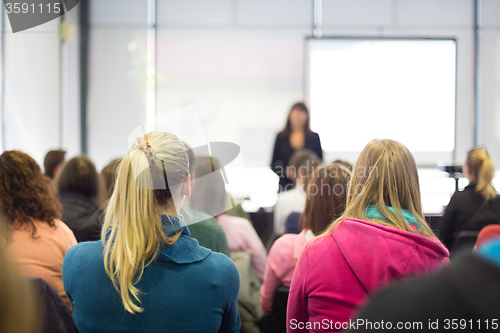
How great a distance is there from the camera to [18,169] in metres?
1.61

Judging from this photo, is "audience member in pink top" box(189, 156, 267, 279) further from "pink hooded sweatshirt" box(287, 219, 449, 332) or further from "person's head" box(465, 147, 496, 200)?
"person's head" box(465, 147, 496, 200)

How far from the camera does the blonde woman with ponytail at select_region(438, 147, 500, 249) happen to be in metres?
2.45

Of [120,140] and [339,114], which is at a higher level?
[339,114]

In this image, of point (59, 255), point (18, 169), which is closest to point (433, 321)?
point (59, 255)

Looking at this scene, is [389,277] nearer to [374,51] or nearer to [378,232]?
[378,232]

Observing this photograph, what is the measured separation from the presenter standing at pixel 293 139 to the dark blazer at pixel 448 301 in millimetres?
3297

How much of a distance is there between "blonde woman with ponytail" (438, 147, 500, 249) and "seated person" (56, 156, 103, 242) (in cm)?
223

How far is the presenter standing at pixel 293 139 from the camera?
3672mm

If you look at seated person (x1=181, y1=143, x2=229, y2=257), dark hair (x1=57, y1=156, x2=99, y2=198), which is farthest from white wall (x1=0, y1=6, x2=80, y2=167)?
seated person (x1=181, y1=143, x2=229, y2=257)

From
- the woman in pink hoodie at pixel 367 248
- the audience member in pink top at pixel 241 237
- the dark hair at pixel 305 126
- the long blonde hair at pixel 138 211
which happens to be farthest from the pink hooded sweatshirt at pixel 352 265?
the dark hair at pixel 305 126

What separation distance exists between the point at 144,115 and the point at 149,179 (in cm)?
414

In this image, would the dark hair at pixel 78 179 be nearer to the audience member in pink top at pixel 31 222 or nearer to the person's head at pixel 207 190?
the audience member in pink top at pixel 31 222

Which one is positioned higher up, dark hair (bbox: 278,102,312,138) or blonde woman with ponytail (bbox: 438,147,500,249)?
dark hair (bbox: 278,102,312,138)

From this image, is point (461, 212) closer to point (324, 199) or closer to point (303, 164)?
point (303, 164)
